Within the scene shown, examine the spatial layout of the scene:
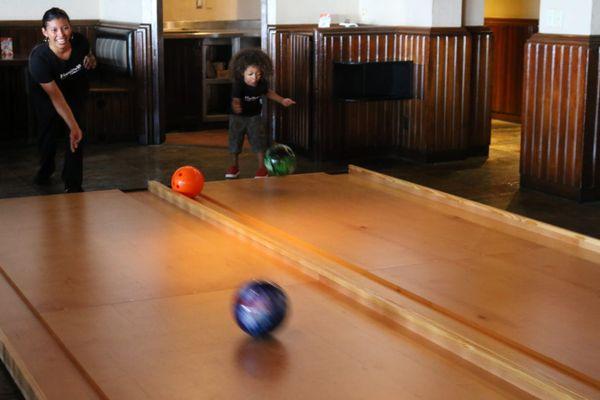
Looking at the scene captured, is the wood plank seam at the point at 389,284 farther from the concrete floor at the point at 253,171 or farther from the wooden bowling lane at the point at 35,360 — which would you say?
the concrete floor at the point at 253,171

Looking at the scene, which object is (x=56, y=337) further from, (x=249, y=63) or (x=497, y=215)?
(x=249, y=63)

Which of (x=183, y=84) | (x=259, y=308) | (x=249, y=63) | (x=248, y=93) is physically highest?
(x=249, y=63)

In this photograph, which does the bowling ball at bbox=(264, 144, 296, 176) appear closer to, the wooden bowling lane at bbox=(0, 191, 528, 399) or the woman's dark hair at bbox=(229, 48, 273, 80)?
the woman's dark hair at bbox=(229, 48, 273, 80)

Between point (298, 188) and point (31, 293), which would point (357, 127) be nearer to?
point (298, 188)

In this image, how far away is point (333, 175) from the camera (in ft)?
21.4

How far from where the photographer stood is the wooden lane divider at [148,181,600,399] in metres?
2.99

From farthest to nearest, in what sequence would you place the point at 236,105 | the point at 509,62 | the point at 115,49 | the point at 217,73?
the point at 509,62 → the point at 217,73 → the point at 115,49 → the point at 236,105

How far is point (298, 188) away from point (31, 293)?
2.36 m

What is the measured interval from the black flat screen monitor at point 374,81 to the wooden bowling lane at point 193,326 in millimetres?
4254

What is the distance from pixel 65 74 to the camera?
6648mm

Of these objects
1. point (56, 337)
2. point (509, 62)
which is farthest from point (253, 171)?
point (56, 337)

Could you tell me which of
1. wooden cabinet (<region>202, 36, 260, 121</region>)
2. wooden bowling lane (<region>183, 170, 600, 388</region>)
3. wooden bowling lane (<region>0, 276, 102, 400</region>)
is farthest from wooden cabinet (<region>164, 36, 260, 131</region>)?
wooden bowling lane (<region>0, 276, 102, 400</region>)

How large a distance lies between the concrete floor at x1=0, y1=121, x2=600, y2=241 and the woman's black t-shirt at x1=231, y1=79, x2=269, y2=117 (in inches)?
30.2

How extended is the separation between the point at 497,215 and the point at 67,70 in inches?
120
